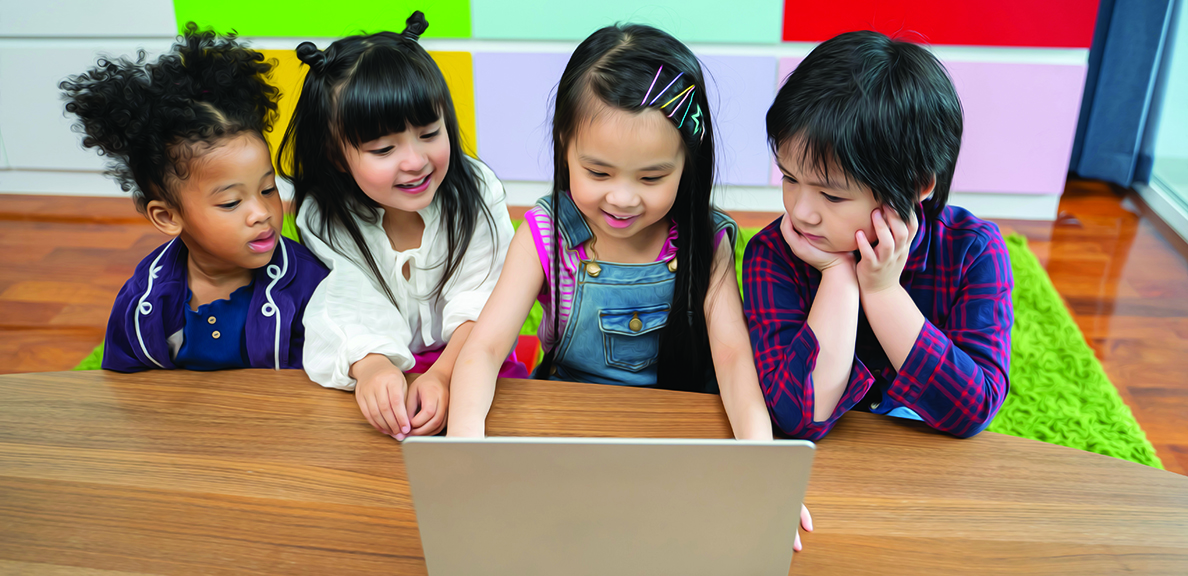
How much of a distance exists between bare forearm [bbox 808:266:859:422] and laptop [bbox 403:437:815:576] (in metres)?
0.28

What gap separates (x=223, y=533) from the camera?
2.17ft

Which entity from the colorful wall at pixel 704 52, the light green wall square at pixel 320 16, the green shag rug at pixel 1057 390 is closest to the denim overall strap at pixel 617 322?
the green shag rug at pixel 1057 390

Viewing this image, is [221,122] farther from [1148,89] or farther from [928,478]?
[1148,89]

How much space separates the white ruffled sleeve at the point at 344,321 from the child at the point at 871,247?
49 cm

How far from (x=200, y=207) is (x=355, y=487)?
1.83ft

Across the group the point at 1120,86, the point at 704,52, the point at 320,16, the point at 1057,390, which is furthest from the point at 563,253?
the point at 1120,86

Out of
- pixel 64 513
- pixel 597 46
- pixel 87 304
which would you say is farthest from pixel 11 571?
pixel 87 304

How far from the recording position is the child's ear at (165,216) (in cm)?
106

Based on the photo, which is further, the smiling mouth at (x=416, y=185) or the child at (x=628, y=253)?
the smiling mouth at (x=416, y=185)

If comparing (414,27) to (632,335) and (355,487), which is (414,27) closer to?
(632,335)

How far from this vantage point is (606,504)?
542 millimetres

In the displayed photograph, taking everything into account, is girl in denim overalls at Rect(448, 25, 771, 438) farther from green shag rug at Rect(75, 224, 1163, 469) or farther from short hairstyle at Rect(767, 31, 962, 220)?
green shag rug at Rect(75, 224, 1163, 469)

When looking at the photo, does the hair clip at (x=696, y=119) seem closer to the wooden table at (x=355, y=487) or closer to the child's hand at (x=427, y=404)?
the wooden table at (x=355, y=487)

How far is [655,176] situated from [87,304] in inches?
82.2
